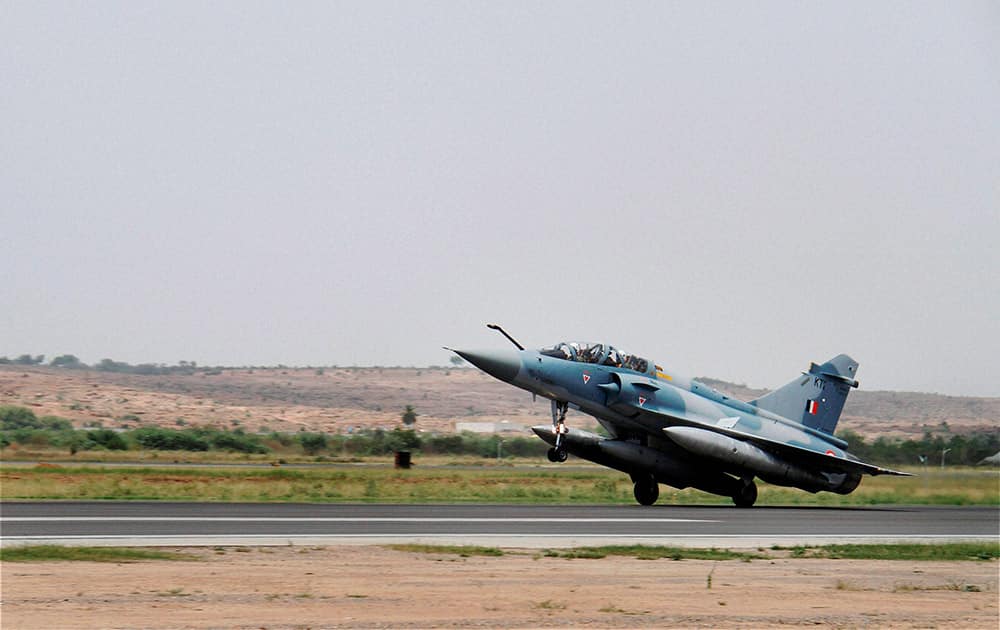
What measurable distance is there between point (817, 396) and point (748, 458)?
4197mm

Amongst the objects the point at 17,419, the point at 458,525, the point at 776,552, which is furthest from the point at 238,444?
the point at 776,552

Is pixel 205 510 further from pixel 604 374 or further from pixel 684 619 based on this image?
pixel 684 619

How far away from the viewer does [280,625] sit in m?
10.8

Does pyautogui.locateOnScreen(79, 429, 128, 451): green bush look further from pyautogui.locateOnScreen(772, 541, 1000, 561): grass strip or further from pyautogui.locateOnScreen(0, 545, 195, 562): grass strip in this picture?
pyautogui.locateOnScreen(772, 541, 1000, 561): grass strip

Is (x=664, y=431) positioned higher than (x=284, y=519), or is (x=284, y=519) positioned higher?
(x=664, y=431)

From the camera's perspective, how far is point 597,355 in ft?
91.6

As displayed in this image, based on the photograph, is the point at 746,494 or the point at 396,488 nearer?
the point at 746,494

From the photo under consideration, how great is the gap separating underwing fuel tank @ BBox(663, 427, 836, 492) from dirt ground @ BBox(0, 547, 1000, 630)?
35.6 ft

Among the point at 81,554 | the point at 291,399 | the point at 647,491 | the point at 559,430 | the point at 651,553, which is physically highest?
the point at 291,399

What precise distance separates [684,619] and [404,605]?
2749mm

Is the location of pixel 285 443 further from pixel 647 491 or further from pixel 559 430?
pixel 559 430

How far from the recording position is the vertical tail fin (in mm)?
31078

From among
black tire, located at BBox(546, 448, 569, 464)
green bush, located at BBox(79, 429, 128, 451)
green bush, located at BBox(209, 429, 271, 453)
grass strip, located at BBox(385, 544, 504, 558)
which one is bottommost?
green bush, located at BBox(79, 429, 128, 451)

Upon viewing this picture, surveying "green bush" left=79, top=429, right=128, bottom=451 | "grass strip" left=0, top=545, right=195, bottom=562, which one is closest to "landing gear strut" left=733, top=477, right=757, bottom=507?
"grass strip" left=0, top=545, right=195, bottom=562
